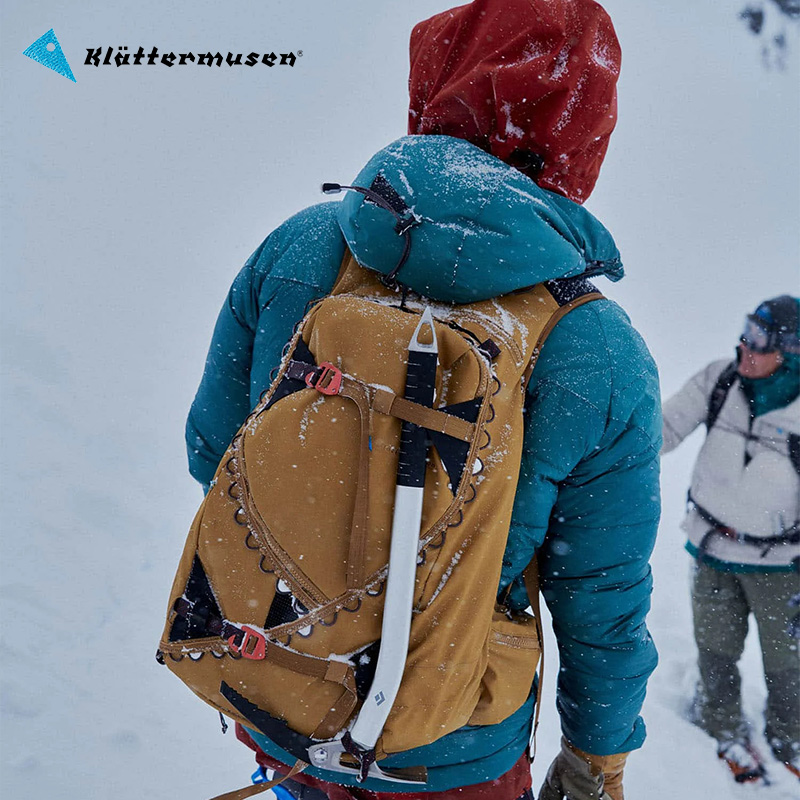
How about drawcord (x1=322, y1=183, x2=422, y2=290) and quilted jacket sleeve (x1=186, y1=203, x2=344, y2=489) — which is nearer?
drawcord (x1=322, y1=183, x2=422, y2=290)

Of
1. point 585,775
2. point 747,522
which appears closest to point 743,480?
point 747,522

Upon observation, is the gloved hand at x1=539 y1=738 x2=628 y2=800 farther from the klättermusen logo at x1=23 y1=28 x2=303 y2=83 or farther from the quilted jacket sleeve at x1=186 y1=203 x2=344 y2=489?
the klättermusen logo at x1=23 y1=28 x2=303 y2=83

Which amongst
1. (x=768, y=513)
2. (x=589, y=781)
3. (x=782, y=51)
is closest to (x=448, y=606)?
(x=589, y=781)

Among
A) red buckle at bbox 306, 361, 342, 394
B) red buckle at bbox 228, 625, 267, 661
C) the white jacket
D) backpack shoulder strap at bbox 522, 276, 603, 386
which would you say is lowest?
the white jacket

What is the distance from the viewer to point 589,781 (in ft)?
5.16

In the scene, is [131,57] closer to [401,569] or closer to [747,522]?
[747,522]

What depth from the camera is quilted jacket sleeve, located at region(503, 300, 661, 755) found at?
1.22 meters

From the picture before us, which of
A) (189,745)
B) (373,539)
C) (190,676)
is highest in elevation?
(373,539)

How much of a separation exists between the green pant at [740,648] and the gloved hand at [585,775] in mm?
2119

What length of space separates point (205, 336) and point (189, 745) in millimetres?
4022

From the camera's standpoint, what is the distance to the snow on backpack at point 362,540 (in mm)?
1120

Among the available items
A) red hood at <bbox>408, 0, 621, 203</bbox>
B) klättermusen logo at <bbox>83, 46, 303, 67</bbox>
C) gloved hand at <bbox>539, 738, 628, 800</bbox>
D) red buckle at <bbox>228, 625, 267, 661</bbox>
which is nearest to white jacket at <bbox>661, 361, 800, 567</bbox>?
gloved hand at <bbox>539, 738, 628, 800</bbox>

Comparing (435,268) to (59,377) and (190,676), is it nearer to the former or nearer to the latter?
(190,676)

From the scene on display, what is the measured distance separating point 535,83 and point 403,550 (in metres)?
0.79
